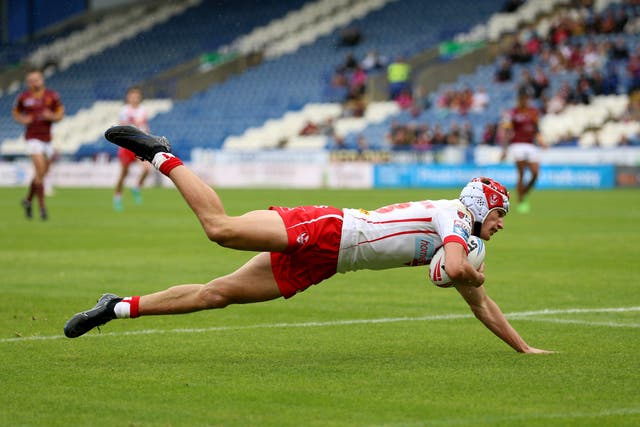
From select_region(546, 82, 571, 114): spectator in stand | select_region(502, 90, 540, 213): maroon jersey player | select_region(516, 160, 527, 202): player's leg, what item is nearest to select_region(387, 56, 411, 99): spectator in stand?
select_region(546, 82, 571, 114): spectator in stand

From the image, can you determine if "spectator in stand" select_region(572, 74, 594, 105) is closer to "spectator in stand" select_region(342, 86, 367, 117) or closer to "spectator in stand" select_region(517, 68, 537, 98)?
"spectator in stand" select_region(517, 68, 537, 98)

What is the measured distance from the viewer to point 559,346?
9.12 m

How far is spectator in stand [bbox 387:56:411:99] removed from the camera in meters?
51.8

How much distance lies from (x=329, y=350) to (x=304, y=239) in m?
1.14

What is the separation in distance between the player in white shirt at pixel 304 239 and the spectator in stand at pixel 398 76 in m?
43.8

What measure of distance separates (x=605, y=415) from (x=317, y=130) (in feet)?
149

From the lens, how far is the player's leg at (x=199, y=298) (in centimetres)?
841

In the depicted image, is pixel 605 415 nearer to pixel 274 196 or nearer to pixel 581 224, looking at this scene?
pixel 581 224

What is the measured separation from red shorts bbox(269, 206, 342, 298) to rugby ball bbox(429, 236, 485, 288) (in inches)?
27.2

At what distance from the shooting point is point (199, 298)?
846 centimetres

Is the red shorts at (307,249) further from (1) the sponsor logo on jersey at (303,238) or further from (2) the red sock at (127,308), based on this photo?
(2) the red sock at (127,308)

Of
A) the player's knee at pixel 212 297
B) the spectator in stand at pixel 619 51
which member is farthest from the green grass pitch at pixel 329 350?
the spectator in stand at pixel 619 51

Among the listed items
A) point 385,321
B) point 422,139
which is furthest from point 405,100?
point 385,321

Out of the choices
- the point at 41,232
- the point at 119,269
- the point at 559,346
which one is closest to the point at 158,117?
the point at 41,232
